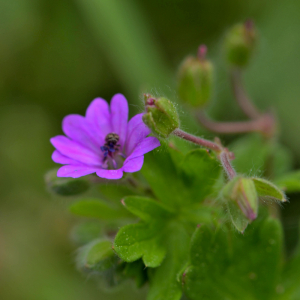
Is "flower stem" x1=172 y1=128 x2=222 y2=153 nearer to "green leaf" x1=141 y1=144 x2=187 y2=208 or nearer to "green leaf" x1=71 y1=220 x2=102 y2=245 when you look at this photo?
"green leaf" x1=141 y1=144 x2=187 y2=208

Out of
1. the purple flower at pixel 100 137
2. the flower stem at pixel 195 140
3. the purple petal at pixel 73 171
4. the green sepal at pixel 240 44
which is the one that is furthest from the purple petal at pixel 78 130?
the green sepal at pixel 240 44

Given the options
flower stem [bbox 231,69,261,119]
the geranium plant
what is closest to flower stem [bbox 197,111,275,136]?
flower stem [bbox 231,69,261,119]

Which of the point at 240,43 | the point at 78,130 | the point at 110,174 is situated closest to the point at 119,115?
the point at 78,130

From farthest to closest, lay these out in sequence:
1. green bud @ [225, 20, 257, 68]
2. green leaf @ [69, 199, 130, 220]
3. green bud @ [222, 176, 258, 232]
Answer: green bud @ [225, 20, 257, 68] < green leaf @ [69, 199, 130, 220] < green bud @ [222, 176, 258, 232]

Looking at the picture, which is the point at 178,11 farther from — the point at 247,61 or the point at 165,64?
the point at 247,61

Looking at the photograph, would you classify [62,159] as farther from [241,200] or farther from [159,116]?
[241,200]

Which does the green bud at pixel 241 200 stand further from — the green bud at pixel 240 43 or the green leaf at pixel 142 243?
the green bud at pixel 240 43
